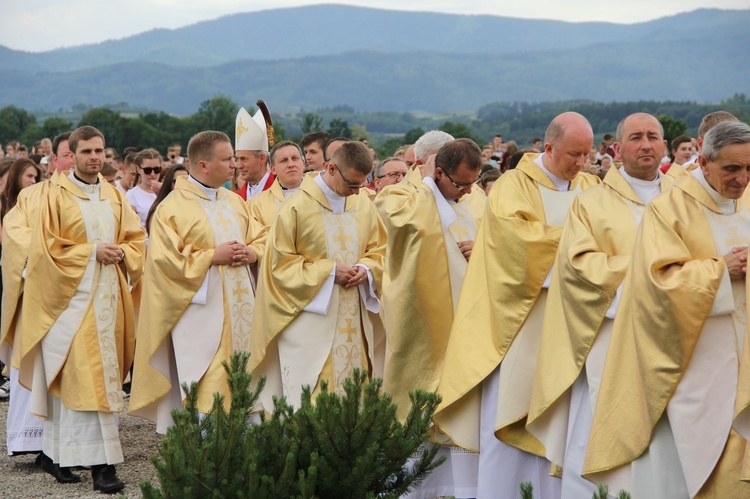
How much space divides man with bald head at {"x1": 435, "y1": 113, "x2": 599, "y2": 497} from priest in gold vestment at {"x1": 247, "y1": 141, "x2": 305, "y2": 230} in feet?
8.93

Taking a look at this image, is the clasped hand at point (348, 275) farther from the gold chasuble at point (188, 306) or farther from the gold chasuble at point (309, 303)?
the gold chasuble at point (188, 306)

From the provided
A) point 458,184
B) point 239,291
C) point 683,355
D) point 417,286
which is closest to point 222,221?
point 239,291

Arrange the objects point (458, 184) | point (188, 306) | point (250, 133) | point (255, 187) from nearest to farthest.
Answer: point (458, 184), point (188, 306), point (250, 133), point (255, 187)

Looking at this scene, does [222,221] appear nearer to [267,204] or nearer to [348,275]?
[267,204]

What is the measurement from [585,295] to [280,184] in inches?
149

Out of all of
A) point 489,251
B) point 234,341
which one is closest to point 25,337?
point 234,341

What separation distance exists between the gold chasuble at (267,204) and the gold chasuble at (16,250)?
1.60 m

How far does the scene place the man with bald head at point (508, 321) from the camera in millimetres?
5496

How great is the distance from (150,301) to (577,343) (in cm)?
318

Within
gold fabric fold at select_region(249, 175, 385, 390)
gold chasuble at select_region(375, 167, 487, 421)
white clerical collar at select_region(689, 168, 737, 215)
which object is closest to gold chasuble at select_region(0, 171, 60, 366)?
gold fabric fold at select_region(249, 175, 385, 390)

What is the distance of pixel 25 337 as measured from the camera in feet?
23.0

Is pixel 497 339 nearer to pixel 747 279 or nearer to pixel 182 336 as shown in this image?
pixel 747 279

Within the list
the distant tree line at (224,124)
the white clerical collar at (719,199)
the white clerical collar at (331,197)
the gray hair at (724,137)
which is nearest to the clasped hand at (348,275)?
the white clerical collar at (331,197)

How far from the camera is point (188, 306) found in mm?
7035
